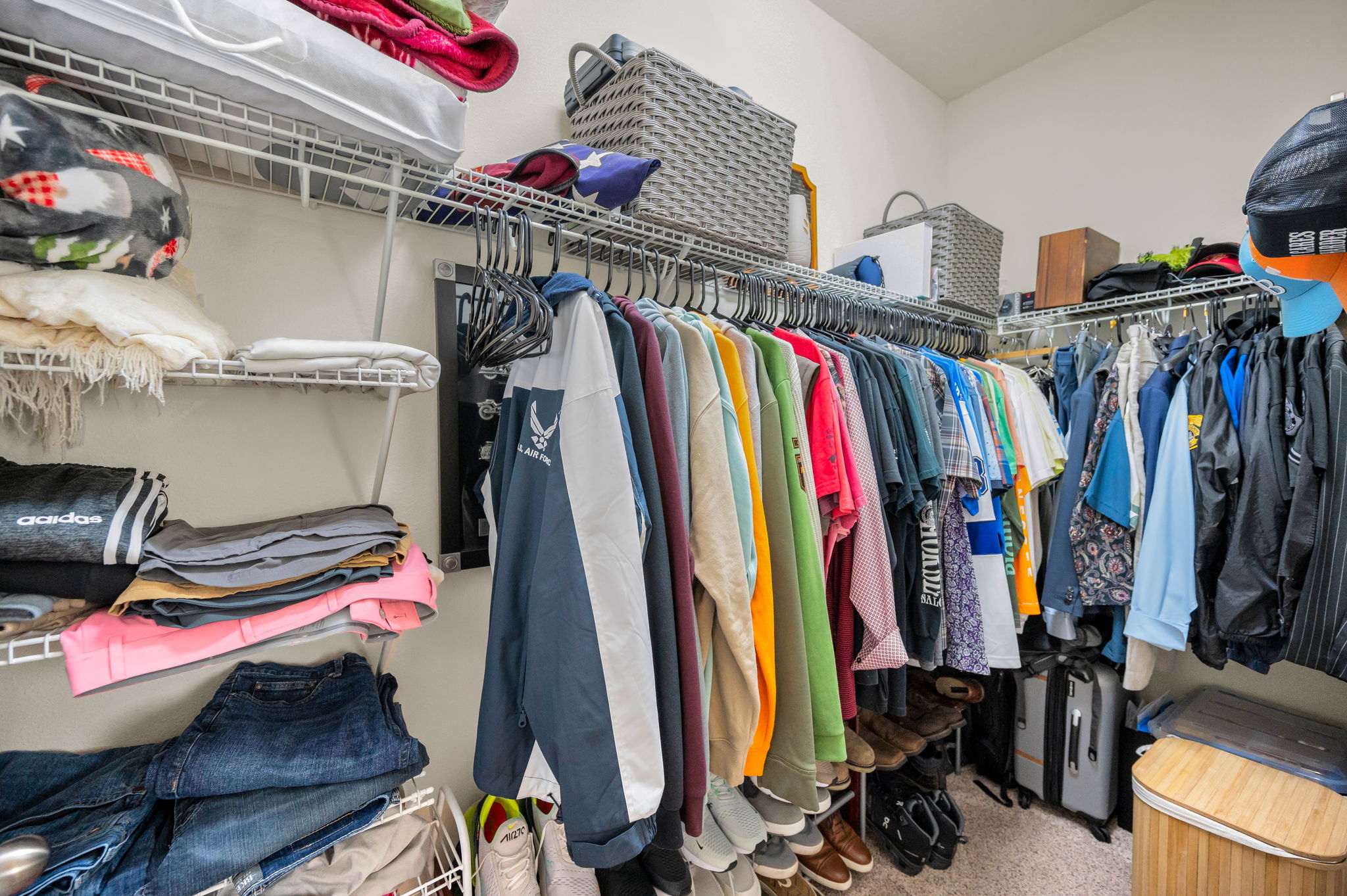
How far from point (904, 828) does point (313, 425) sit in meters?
1.90

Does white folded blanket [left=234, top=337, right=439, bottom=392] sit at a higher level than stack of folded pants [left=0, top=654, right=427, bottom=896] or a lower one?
higher

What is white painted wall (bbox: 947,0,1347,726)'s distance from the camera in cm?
180

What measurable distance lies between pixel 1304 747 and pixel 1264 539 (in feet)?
2.29

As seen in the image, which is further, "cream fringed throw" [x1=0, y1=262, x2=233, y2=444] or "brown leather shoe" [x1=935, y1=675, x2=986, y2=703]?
"brown leather shoe" [x1=935, y1=675, x2=986, y2=703]

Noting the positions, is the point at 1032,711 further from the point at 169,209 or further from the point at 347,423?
the point at 169,209

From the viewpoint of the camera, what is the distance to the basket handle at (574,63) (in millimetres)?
1121

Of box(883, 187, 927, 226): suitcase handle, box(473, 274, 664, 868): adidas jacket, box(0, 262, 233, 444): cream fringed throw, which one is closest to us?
box(0, 262, 233, 444): cream fringed throw

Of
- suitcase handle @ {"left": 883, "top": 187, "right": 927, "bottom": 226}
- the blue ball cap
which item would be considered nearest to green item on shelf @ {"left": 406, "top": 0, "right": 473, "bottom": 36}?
the blue ball cap

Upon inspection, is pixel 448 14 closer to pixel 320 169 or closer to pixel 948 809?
pixel 320 169

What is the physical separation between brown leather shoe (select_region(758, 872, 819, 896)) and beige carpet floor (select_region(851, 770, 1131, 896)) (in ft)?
0.40

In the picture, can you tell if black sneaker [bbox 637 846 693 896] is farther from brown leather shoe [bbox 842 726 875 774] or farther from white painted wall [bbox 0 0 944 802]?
brown leather shoe [bbox 842 726 875 774]

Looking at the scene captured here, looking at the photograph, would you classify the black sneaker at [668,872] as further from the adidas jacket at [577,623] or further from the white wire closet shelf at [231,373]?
the white wire closet shelf at [231,373]

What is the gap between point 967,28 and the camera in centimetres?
216

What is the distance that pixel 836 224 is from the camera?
2139mm
